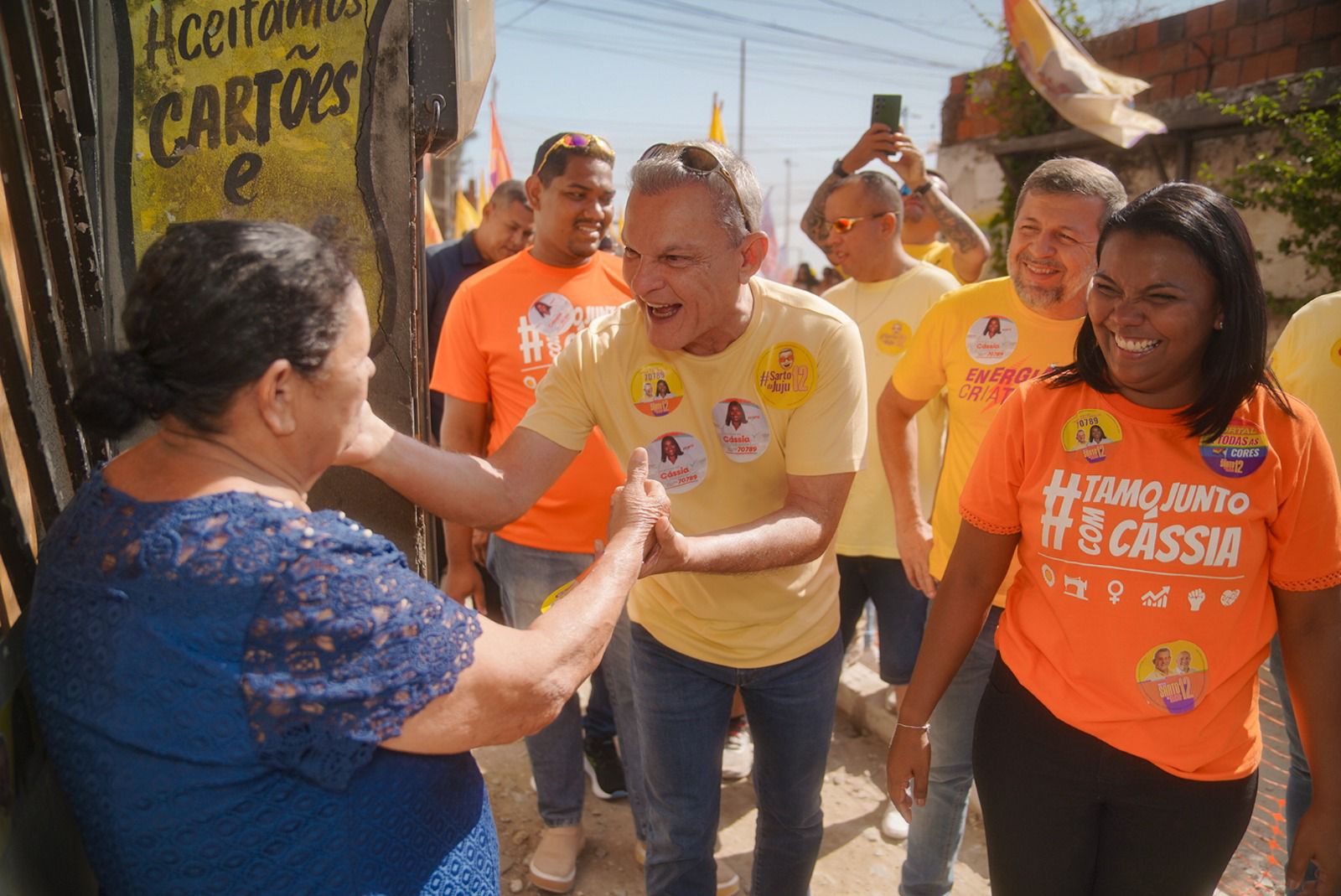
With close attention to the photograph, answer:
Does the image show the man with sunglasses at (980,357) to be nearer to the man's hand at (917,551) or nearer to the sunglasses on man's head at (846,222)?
the man's hand at (917,551)

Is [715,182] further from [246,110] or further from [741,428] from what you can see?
[246,110]

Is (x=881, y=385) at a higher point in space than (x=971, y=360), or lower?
lower

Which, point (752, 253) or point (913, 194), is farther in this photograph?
point (913, 194)

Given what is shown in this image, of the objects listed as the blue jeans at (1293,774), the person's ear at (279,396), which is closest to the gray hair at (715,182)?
the person's ear at (279,396)

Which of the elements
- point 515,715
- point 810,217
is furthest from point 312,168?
point 810,217

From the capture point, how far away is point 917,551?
2846mm

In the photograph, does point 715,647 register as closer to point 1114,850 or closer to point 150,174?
point 1114,850

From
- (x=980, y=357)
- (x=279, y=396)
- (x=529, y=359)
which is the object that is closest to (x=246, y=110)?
(x=279, y=396)

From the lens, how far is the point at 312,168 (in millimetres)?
2041

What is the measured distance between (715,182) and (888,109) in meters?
2.06

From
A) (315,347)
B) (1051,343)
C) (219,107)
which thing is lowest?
(1051,343)

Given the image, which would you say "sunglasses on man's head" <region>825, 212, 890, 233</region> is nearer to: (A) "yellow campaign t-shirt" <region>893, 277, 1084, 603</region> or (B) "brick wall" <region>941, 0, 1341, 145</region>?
(A) "yellow campaign t-shirt" <region>893, 277, 1084, 603</region>

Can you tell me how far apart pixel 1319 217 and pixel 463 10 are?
6284 millimetres

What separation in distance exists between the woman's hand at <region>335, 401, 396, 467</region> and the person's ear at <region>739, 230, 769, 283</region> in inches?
33.4
